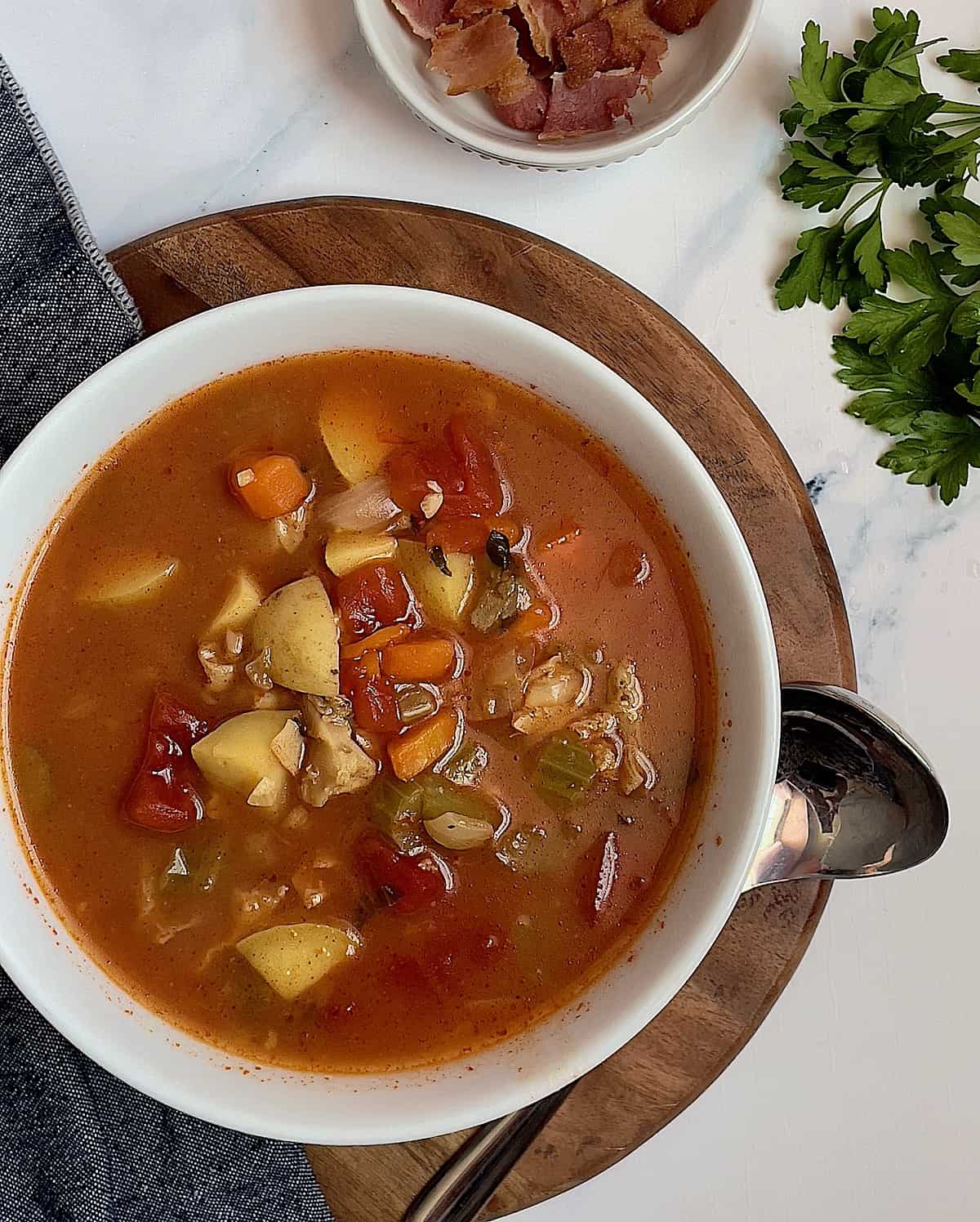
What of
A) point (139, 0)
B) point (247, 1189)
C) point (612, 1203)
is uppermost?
point (139, 0)

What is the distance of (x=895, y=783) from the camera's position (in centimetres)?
280

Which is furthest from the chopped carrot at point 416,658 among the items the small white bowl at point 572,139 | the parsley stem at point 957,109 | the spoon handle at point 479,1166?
the parsley stem at point 957,109

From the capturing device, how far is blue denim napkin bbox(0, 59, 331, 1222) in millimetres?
2668

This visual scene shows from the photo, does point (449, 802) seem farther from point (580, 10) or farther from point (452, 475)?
point (580, 10)

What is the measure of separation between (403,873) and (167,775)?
21.9 inches

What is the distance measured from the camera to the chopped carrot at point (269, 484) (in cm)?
254

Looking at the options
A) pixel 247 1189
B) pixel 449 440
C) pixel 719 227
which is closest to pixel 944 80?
pixel 719 227

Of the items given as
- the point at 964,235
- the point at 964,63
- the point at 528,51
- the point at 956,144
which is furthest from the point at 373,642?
the point at 964,63

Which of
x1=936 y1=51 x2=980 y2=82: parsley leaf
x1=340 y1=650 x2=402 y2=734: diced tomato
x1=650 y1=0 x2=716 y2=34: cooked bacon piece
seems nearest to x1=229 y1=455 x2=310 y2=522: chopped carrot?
x1=340 y1=650 x2=402 y2=734: diced tomato

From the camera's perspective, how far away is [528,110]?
2920 mm

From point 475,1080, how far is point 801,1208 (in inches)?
47.2

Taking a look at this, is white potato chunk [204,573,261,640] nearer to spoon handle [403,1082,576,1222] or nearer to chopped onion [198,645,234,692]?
chopped onion [198,645,234,692]

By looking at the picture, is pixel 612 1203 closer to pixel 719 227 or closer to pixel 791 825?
pixel 791 825

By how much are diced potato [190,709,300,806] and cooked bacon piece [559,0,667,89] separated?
1.72 meters
